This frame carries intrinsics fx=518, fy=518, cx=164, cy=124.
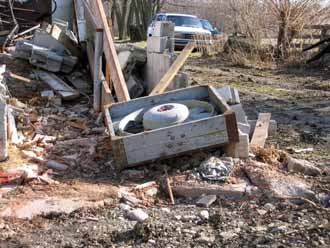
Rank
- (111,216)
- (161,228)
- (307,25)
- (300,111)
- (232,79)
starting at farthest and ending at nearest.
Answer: (307,25) → (232,79) → (300,111) → (111,216) → (161,228)

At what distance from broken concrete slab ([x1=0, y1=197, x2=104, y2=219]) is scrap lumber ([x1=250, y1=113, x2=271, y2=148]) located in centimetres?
203

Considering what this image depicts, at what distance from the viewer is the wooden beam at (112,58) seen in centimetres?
684

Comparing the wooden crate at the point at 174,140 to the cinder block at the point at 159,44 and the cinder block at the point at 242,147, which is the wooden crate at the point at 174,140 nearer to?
the cinder block at the point at 242,147

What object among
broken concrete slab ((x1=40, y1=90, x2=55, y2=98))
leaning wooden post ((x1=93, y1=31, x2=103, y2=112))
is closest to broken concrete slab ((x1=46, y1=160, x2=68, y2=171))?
leaning wooden post ((x1=93, y1=31, x2=103, y2=112))

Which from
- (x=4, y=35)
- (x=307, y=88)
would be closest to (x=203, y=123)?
(x=307, y=88)

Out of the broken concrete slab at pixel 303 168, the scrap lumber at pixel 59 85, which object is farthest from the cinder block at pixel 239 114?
the scrap lumber at pixel 59 85

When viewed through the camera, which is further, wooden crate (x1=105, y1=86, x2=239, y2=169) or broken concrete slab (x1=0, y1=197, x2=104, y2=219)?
wooden crate (x1=105, y1=86, x2=239, y2=169)

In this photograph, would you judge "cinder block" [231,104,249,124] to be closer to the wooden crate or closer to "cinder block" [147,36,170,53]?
the wooden crate

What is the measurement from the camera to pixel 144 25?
34.7m

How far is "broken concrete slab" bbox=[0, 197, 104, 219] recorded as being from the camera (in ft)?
13.6

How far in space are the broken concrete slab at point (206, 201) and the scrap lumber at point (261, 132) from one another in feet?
4.12

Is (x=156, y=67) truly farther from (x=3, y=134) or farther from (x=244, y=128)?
(x=3, y=134)

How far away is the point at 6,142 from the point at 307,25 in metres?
14.4

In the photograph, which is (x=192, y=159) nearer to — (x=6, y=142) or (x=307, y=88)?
(x=6, y=142)
